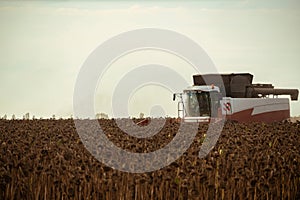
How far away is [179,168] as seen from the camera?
11.7 metres

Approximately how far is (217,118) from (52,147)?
12972 mm

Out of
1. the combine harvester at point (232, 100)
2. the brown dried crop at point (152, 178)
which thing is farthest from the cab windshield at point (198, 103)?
the brown dried crop at point (152, 178)

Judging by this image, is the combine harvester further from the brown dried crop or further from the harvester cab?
the brown dried crop

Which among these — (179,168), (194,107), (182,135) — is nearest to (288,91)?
(194,107)

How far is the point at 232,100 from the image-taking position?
1105 inches

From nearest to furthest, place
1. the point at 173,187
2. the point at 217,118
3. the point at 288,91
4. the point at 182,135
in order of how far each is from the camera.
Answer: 1. the point at 173,187
2. the point at 182,135
3. the point at 217,118
4. the point at 288,91

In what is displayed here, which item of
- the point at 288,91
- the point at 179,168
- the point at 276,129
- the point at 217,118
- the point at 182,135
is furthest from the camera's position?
the point at 288,91

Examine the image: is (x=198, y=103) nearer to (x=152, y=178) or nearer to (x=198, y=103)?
(x=198, y=103)

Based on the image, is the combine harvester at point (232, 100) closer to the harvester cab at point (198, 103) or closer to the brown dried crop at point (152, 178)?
the harvester cab at point (198, 103)

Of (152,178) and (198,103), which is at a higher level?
(198,103)

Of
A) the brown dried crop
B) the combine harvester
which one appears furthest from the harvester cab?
the brown dried crop

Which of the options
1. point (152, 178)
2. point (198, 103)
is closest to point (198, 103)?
point (198, 103)

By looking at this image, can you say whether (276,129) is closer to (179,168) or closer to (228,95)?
(228,95)

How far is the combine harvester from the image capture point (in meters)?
27.7
